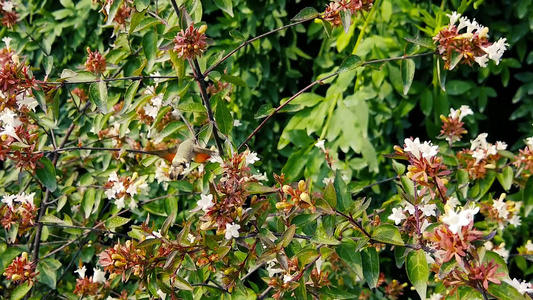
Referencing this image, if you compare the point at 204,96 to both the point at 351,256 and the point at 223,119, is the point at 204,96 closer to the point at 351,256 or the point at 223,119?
the point at 223,119

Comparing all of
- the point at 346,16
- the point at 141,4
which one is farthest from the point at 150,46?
the point at 346,16

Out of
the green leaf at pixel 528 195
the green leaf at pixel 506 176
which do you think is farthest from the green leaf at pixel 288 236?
the green leaf at pixel 528 195

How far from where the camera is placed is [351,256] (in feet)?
3.56

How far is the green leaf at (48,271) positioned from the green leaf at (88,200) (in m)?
0.18

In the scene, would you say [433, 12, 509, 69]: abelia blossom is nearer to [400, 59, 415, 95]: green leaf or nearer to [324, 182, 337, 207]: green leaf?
[400, 59, 415, 95]: green leaf

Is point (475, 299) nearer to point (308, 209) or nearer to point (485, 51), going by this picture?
point (308, 209)

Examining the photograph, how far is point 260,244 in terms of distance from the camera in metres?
1.21

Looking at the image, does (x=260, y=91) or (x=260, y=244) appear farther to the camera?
(x=260, y=91)

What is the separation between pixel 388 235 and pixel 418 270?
8 cm

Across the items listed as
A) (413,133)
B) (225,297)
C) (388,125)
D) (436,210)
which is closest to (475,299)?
(436,210)

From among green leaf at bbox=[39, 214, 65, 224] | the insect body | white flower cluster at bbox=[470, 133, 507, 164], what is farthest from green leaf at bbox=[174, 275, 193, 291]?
white flower cluster at bbox=[470, 133, 507, 164]

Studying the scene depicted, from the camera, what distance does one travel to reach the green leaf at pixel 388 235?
103 cm

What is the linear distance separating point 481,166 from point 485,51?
0.55 m

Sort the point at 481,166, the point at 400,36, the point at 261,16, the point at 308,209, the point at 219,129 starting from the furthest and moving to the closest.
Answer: the point at 261,16
the point at 400,36
the point at 481,166
the point at 219,129
the point at 308,209
